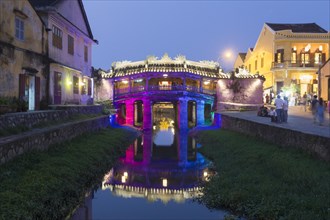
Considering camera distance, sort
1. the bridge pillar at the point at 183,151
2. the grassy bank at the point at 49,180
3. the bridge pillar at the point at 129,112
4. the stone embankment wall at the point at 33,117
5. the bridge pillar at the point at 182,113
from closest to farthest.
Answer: the grassy bank at the point at 49,180 < the stone embankment wall at the point at 33,117 < the bridge pillar at the point at 183,151 < the bridge pillar at the point at 182,113 < the bridge pillar at the point at 129,112

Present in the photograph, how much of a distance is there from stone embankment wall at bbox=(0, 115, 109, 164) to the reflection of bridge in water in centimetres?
261

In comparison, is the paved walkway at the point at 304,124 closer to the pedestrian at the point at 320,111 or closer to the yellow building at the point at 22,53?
the pedestrian at the point at 320,111

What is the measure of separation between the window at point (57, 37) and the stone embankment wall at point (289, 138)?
491 inches

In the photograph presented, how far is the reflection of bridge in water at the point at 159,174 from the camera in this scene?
582 inches

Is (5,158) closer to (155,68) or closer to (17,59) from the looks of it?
(17,59)

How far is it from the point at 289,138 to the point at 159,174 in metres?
6.07

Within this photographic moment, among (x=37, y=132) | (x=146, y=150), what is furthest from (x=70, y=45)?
(x=37, y=132)

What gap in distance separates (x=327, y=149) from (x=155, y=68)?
3252 cm

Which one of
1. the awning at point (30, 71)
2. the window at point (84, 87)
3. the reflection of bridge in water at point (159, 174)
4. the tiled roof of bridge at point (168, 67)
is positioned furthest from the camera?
the tiled roof of bridge at point (168, 67)

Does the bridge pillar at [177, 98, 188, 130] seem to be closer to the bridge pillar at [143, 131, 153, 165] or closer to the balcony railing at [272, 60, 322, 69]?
the bridge pillar at [143, 131, 153, 165]

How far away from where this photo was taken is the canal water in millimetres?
12031

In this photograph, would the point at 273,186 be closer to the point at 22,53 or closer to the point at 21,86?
the point at 21,86

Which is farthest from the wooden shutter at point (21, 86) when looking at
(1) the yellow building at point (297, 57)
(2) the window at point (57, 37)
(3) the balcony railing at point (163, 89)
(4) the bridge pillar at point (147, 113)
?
(1) the yellow building at point (297, 57)

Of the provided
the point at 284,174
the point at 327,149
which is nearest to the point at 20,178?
the point at 284,174
